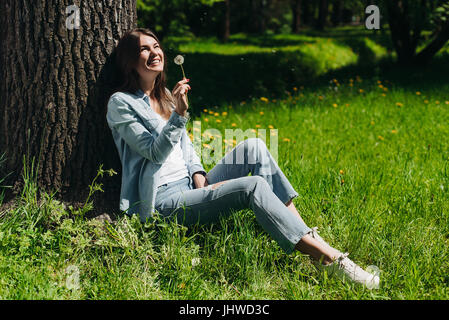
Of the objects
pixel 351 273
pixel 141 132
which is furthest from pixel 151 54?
pixel 351 273

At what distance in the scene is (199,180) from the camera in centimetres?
257

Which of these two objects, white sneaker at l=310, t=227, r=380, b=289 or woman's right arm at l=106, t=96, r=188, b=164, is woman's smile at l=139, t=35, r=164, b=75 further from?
white sneaker at l=310, t=227, r=380, b=289

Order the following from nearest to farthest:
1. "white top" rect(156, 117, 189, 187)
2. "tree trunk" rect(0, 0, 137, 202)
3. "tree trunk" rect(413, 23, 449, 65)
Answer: "tree trunk" rect(0, 0, 137, 202) < "white top" rect(156, 117, 189, 187) < "tree trunk" rect(413, 23, 449, 65)

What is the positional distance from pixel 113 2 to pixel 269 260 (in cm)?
159

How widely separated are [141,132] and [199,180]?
0.51 meters

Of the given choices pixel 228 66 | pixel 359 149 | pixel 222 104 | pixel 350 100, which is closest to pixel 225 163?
pixel 359 149

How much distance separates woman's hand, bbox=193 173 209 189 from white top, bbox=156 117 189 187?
6 cm

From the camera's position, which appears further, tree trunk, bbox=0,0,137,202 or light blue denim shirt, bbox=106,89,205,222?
tree trunk, bbox=0,0,137,202

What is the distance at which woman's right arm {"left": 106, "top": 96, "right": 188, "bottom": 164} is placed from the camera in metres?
2.14

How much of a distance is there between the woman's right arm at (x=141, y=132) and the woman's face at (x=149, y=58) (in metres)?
0.23

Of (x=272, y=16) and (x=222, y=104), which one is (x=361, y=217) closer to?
(x=222, y=104)

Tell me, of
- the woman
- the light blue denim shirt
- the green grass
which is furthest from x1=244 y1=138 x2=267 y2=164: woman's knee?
the light blue denim shirt

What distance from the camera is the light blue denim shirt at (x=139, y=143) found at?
2.17 metres

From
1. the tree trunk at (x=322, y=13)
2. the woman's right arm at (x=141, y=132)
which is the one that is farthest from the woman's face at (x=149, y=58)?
the tree trunk at (x=322, y=13)
